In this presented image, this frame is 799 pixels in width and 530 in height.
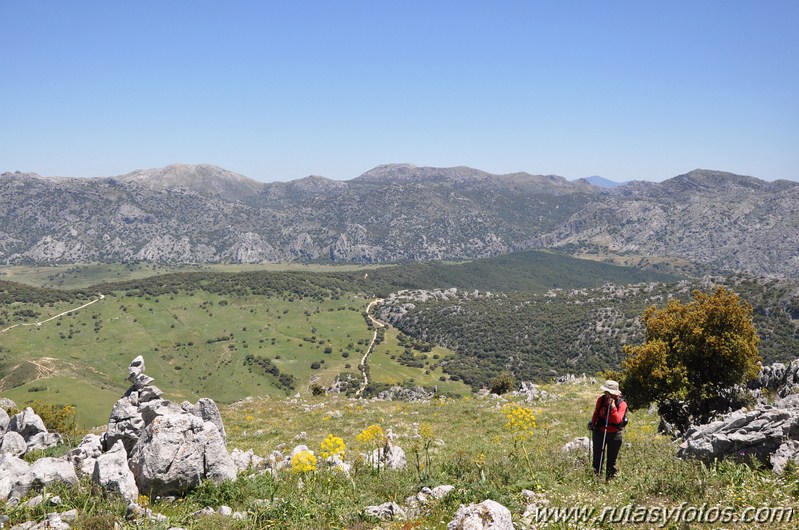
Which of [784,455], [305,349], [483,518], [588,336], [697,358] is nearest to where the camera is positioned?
[483,518]

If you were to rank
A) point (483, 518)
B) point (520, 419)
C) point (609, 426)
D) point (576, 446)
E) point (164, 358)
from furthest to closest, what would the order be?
point (164, 358) < point (576, 446) < point (520, 419) < point (609, 426) < point (483, 518)

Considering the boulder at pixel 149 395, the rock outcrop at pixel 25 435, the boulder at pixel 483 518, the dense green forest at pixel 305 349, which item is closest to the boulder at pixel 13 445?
the rock outcrop at pixel 25 435

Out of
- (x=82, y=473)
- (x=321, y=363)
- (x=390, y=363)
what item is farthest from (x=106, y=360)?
(x=82, y=473)

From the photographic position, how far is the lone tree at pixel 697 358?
840 inches

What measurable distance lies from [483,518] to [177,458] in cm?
864

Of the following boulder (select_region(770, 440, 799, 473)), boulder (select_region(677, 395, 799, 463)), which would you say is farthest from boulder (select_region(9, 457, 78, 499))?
boulder (select_region(770, 440, 799, 473))

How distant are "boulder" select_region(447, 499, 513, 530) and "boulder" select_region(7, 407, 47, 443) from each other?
22.7 meters

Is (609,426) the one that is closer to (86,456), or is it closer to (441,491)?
(441,491)

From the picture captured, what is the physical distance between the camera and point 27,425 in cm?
2156

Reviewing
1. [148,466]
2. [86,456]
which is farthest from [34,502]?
[86,456]

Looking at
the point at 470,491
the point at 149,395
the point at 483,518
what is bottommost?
the point at 149,395

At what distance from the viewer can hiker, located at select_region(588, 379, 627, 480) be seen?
12508 mm

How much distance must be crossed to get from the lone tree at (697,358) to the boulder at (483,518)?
1648 cm

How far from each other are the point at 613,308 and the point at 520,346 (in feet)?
133
